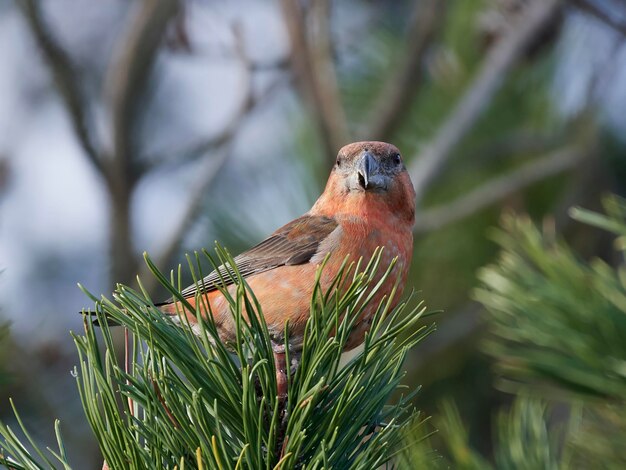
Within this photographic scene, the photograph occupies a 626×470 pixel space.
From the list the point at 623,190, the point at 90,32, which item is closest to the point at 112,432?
the point at 623,190

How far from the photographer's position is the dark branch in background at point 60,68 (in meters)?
4.57

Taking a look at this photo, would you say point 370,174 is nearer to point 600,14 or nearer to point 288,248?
Answer: point 288,248

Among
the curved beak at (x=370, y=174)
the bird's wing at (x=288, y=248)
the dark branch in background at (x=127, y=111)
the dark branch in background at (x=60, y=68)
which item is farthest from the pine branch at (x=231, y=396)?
the dark branch in background at (x=127, y=111)

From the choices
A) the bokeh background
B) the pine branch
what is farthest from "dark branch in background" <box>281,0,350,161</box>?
the pine branch

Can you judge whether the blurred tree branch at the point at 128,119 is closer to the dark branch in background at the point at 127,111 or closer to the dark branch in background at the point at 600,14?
the dark branch in background at the point at 127,111

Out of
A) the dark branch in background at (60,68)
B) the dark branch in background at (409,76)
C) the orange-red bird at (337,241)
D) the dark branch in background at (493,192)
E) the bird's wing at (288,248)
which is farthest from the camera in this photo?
the dark branch in background at (493,192)

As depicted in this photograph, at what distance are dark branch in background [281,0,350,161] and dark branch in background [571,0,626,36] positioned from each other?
1.51m

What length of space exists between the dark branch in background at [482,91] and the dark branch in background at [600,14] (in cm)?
21

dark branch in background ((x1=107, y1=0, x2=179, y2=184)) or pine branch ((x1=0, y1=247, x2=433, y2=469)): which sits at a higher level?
dark branch in background ((x1=107, y1=0, x2=179, y2=184))

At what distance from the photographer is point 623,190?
18.6 feet

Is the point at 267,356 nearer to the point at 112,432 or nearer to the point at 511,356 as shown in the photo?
the point at 112,432

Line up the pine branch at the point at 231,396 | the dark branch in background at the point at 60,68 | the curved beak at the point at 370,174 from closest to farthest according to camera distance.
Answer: the pine branch at the point at 231,396, the curved beak at the point at 370,174, the dark branch in background at the point at 60,68

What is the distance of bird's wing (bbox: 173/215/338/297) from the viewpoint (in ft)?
11.1

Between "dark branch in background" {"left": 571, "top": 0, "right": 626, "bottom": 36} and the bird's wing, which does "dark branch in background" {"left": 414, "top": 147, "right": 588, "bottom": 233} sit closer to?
"dark branch in background" {"left": 571, "top": 0, "right": 626, "bottom": 36}
